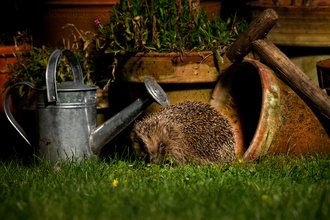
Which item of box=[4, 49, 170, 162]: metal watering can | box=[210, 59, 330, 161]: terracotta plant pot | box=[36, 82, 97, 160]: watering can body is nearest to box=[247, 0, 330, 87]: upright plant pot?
box=[210, 59, 330, 161]: terracotta plant pot

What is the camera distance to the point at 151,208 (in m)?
1.92

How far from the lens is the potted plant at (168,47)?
3.52 m

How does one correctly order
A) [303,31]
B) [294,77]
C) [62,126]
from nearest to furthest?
[62,126]
[294,77]
[303,31]

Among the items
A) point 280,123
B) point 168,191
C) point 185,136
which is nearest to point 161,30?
point 185,136

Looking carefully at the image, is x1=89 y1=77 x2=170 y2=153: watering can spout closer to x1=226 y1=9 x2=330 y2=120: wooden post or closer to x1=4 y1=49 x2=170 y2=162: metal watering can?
x1=4 y1=49 x2=170 y2=162: metal watering can

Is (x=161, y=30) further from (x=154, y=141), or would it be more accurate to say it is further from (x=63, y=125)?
(x=63, y=125)

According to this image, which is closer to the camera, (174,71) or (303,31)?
(174,71)

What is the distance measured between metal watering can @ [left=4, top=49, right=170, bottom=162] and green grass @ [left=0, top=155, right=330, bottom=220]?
0.16 meters

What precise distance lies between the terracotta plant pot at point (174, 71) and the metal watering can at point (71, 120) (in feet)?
1.45

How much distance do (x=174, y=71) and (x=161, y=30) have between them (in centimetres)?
50

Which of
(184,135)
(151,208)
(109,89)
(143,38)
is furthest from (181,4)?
(151,208)

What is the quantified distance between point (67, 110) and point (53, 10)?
2.03 metres

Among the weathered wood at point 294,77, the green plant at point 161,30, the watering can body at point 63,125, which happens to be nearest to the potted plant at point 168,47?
the green plant at point 161,30

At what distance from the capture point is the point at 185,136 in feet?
10.9
